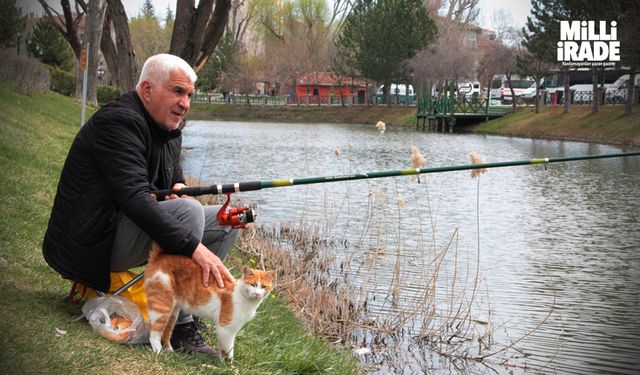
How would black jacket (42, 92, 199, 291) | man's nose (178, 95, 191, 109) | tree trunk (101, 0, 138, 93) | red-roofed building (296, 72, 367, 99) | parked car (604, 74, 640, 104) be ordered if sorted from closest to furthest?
black jacket (42, 92, 199, 291)
man's nose (178, 95, 191, 109)
tree trunk (101, 0, 138, 93)
parked car (604, 74, 640, 104)
red-roofed building (296, 72, 367, 99)

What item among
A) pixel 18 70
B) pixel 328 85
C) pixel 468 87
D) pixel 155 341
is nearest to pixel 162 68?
pixel 155 341

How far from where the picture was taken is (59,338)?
383 cm

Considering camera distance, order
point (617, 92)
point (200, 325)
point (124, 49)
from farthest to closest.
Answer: point (617, 92) < point (124, 49) < point (200, 325)

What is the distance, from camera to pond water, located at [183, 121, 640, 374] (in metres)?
7.46

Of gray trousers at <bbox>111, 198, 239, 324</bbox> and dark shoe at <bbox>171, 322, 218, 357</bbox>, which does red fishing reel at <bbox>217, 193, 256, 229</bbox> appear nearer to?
gray trousers at <bbox>111, 198, 239, 324</bbox>

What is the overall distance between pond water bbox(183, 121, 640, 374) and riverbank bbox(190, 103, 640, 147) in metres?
12.0

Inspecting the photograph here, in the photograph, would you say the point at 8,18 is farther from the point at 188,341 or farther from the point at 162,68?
the point at 188,341

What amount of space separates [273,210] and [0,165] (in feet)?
27.7

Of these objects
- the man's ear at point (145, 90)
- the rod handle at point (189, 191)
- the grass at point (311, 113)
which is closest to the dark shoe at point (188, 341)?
the rod handle at point (189, 191)

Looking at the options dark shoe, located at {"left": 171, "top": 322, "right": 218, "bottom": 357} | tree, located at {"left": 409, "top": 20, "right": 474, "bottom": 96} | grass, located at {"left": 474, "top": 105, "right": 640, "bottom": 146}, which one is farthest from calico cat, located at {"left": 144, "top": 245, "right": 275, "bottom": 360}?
tree, located at {"left": 409, "top": 20, "right": 474, "bottom": 96}

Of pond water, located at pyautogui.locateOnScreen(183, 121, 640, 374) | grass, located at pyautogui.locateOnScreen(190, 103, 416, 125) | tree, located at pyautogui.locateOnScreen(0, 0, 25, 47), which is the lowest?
grass, located at pyautogui.locateOnScreen(190, 103, 416, 125)

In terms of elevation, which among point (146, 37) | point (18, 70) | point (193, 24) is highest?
point (146, 37)

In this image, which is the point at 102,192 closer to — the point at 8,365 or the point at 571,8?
the point at 8,365

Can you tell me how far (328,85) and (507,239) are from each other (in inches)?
2980
